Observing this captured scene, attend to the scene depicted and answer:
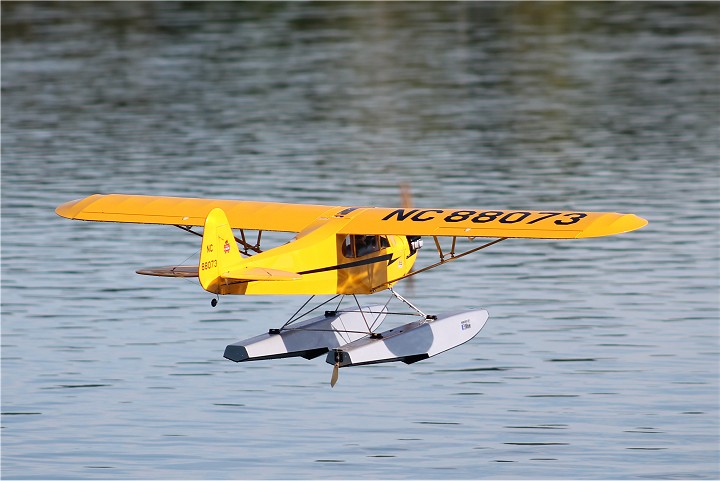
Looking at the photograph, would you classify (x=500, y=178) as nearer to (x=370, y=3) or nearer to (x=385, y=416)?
(x=385, y=416)

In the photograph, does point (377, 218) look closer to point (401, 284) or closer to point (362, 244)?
point (362, 244)

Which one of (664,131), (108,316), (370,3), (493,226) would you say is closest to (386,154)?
(664,131)

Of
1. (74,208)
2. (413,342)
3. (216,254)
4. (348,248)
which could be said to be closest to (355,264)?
(348,248)

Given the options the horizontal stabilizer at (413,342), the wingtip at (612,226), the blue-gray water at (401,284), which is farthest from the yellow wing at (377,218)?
the blue-gray water at (401,284)

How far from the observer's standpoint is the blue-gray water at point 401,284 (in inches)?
724

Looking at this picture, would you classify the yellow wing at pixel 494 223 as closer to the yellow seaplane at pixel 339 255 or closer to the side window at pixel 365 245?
the yellow seaplane at pixel 339 255

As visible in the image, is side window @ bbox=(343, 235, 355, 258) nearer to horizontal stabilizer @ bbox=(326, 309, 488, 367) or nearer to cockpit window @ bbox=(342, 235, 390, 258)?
cockpit window @ bbox=(342, 235, 390, 258)

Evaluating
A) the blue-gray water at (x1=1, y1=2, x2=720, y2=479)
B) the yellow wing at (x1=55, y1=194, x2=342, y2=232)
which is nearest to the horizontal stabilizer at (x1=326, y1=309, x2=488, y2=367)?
the blue-gray water at (x1=1, y1=2, x2=720, y2=479)

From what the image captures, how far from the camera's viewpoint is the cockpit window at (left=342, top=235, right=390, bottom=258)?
63.3 ft

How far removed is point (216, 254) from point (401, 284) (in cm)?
958

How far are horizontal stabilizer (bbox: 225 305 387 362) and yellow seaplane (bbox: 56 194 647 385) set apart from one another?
1 cm

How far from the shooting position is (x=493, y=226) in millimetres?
18656

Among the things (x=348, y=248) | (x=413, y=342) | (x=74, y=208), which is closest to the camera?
(x=348, y=248)

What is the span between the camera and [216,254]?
17.3 meters
